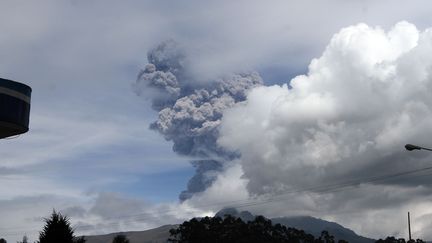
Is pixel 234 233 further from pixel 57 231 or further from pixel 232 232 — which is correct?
pixel 57 231

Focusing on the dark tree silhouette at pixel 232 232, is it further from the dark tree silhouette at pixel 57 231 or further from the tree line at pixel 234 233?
the dark tree silhouette at pixel 57 231

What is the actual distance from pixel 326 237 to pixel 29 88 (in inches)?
3865

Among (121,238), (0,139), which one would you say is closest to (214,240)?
(121,238)

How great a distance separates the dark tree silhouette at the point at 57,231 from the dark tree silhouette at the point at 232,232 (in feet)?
258

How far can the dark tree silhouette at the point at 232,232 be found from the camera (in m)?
126

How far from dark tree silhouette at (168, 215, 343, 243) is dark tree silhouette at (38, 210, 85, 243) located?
258 ft

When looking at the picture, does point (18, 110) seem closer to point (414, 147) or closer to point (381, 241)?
point (414, 147)

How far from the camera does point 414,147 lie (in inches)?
1258

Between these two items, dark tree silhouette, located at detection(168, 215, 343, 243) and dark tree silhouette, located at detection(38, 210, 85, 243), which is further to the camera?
dark tree silhouette, located at detection(168, 215, 343, 243)

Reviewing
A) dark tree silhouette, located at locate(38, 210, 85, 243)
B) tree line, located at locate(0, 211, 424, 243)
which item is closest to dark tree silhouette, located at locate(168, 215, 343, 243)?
tree line, located at locate(0, 211, 424, 243)

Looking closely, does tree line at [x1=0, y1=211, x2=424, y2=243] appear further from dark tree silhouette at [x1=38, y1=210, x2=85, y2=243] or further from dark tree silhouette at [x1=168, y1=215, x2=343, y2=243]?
dark tree silhouette at [x1=38, y1=210, x2=85, y2=243]

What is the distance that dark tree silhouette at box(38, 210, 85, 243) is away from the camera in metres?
48.0

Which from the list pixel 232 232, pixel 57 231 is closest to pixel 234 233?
pixel 232 232

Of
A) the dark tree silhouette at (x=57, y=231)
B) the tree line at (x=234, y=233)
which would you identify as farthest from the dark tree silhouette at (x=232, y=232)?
the dark tree silhouette at (x=57, y=231)
